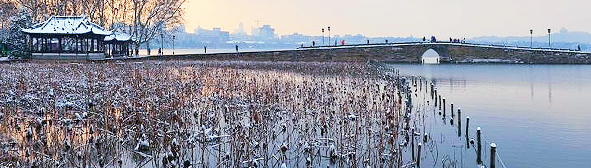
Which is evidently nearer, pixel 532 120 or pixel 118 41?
pixel 532 120

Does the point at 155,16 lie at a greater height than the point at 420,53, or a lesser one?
greater

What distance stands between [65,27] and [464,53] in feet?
147

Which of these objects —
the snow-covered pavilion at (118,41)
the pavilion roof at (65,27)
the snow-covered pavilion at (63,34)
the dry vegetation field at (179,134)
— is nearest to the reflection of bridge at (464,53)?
the snow-covered pavilion at (118,41)

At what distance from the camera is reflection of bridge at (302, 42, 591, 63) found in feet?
195

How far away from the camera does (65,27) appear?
4212 centimetres

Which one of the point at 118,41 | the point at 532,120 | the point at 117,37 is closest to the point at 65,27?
the point at 118,41

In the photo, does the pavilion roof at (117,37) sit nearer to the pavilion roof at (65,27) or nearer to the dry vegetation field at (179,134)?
the pavilion roof at (65,27)

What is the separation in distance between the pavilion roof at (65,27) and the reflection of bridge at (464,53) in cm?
2694

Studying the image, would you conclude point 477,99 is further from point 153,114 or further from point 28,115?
point 28,115

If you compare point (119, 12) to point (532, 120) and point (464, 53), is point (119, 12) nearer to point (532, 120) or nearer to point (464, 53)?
point (464, 53)

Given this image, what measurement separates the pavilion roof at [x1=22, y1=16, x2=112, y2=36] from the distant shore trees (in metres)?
9.97

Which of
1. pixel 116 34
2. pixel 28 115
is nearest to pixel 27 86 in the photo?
pixel 28 115

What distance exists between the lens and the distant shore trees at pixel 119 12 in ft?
175

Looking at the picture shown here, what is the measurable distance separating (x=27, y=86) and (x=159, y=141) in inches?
379
